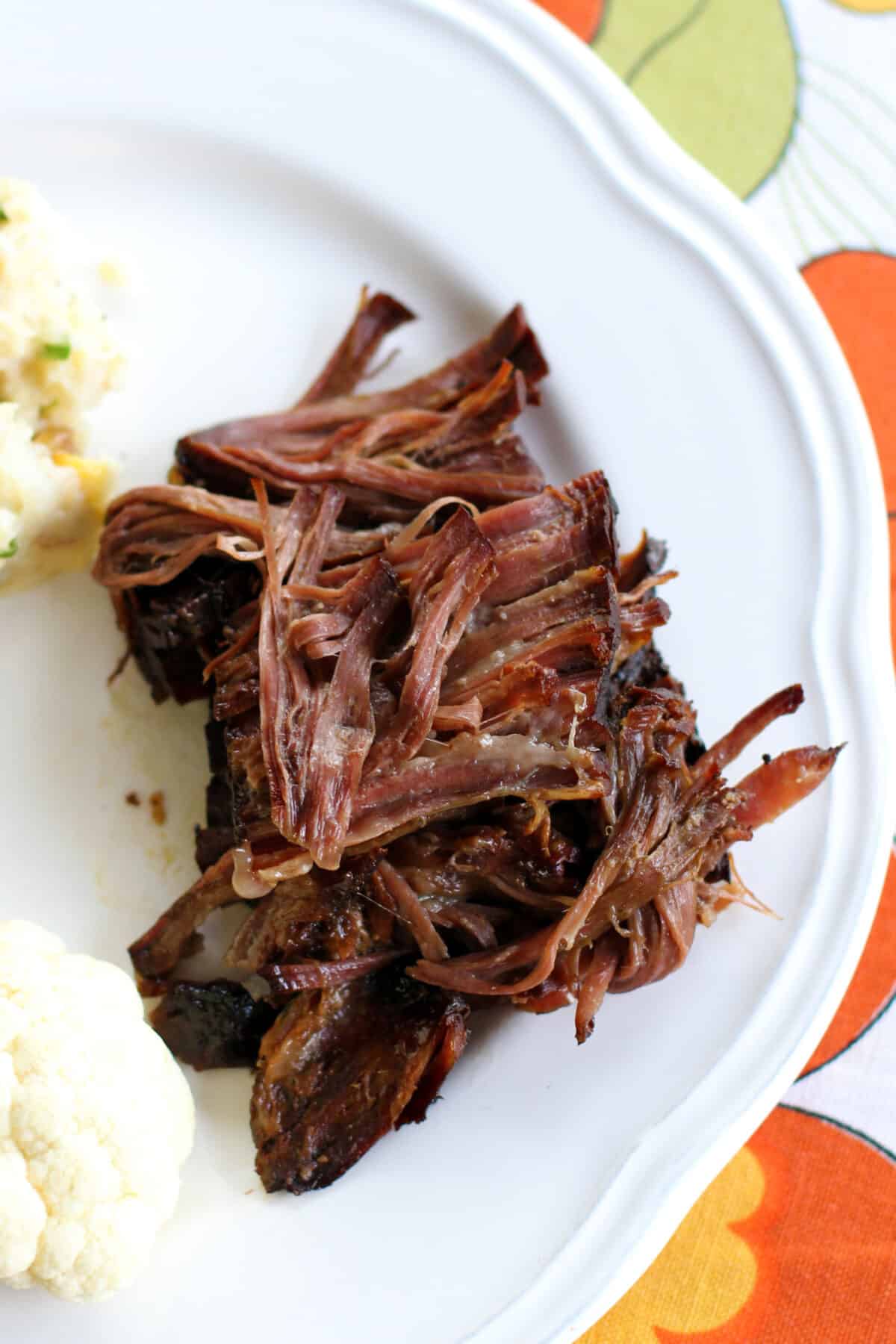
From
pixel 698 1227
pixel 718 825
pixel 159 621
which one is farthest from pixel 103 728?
pixel 698 1227

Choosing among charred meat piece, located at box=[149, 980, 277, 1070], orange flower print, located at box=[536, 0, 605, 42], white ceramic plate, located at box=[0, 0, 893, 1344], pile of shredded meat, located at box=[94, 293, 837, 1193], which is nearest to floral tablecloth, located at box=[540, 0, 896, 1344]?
orange flower print, located at box=[536, 0, 605, 42]

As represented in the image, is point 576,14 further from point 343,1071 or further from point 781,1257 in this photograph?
point 781,1257

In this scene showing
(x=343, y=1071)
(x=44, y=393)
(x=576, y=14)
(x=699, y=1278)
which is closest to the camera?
(x=343, y=1071)

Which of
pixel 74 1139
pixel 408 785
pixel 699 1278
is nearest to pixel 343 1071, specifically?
pixel 74 1139

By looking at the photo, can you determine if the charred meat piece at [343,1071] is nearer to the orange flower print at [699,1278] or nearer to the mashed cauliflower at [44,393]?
the orange flower print at [699,1278]

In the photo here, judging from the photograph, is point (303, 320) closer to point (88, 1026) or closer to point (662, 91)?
point (662, 91)

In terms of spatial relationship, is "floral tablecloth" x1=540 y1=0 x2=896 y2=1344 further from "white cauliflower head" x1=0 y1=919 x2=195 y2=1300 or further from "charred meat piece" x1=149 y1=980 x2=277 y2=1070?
"white cauliflower head" x1=0 y1=919 x2=195 y2=1300
